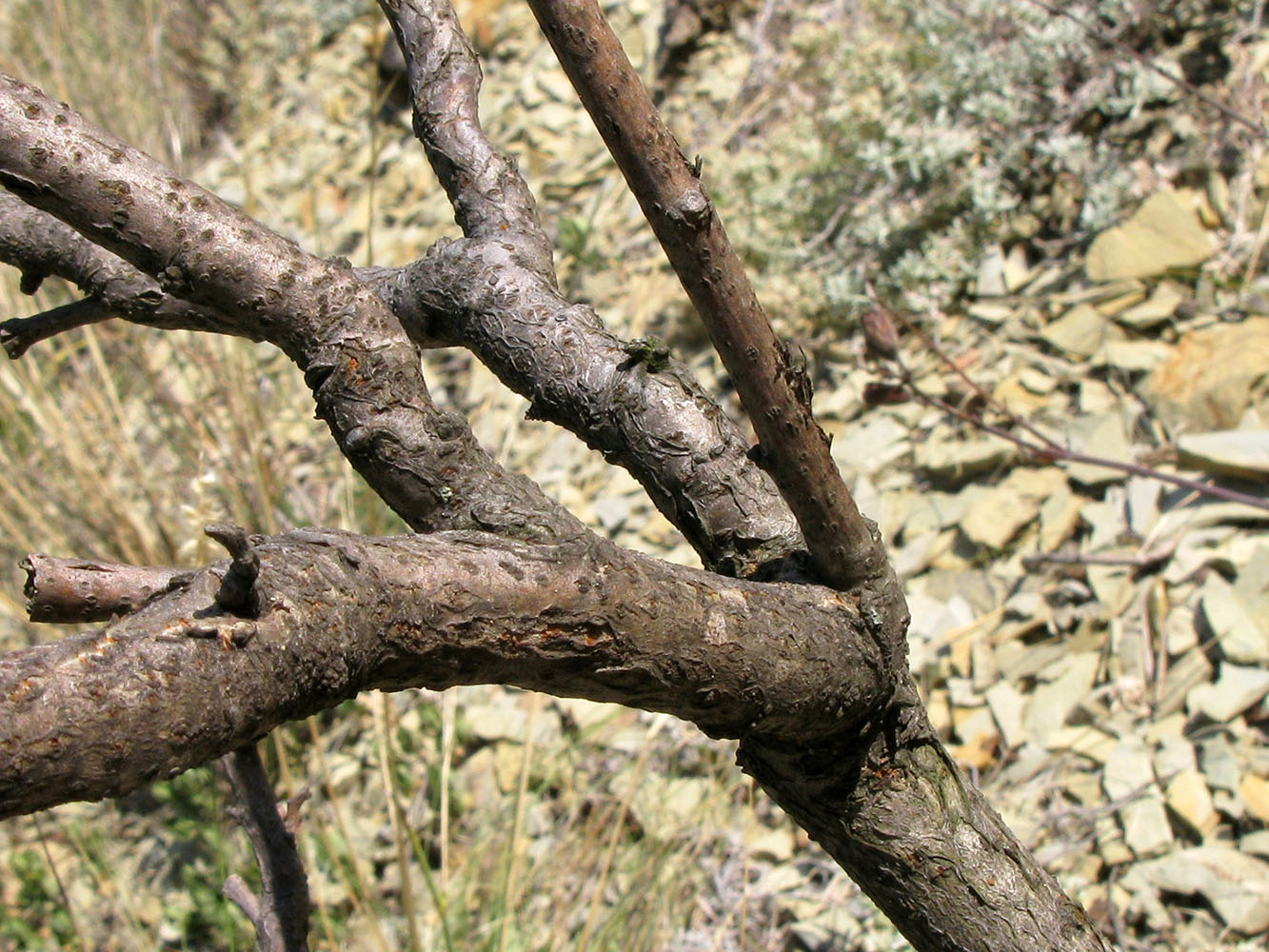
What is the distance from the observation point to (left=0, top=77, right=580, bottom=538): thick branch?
1066 mm

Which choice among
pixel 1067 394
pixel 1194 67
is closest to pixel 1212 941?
pixel 1067 394

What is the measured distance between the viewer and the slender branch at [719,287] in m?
0.83

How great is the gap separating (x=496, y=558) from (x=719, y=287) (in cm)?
28

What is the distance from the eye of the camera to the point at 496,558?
882mm

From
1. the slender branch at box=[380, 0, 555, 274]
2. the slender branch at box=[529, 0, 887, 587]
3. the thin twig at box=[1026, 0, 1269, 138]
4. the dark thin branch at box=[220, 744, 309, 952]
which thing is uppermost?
the thin twig at box=[1026, 0, 1269, 138]

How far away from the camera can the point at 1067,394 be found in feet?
10.0

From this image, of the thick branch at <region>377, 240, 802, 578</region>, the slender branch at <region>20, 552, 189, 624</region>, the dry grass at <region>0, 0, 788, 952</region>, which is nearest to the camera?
the slender branch at <region>20, 552, 189, 624</region>

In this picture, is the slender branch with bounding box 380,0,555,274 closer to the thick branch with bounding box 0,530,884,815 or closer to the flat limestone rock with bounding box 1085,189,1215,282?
the thick branch with bounding box 0,530,884,815

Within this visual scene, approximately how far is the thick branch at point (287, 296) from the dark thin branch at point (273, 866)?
47 cm

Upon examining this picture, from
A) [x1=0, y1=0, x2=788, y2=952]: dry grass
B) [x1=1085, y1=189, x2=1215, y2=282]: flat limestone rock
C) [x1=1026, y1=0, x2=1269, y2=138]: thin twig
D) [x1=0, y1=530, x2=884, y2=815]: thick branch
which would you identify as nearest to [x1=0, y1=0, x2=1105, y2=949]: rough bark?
[x1=0, y1=530, x2=884, y2=815]: thick branch

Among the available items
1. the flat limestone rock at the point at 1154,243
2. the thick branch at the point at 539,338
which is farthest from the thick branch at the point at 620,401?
the flat limestone rock at the point at 1154,243

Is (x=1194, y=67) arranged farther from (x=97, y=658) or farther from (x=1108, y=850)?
(x=97, y=658)

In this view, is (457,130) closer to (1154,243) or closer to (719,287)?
(719,287)

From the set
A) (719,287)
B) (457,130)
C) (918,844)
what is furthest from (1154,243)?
(719,287)
